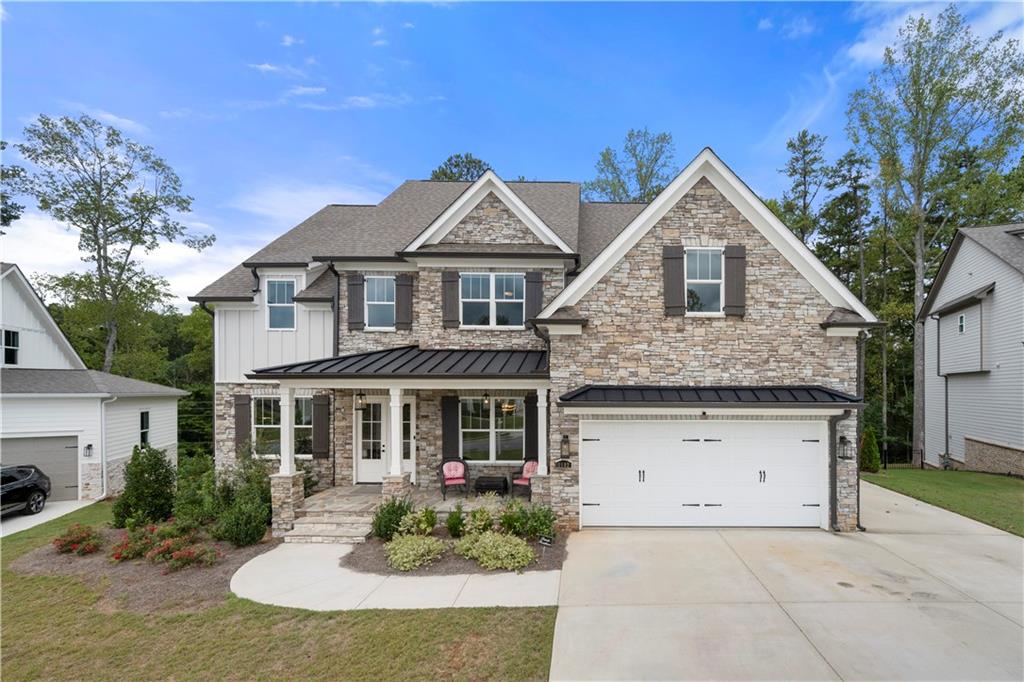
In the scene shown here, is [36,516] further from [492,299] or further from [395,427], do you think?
[492,299]

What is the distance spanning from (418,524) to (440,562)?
1144 millimetres

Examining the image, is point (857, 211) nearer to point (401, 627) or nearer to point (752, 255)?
point (752, 255)

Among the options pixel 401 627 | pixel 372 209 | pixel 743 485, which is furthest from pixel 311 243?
pixel 743 485

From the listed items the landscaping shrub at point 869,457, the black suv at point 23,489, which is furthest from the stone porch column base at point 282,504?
the landscaping shrub at point 869,457

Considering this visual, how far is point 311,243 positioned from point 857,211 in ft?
106

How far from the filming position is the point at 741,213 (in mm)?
10055

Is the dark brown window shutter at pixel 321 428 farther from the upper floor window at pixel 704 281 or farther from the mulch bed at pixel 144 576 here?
the upper floor window at pixel 704 281

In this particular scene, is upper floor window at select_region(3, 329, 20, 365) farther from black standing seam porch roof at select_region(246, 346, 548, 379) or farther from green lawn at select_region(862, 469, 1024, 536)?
green lawn at select_region(862, 469, 1024, 536)

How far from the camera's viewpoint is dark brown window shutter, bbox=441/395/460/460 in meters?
12.2

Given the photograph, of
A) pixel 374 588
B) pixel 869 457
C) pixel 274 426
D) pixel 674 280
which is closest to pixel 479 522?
pixel 374 588

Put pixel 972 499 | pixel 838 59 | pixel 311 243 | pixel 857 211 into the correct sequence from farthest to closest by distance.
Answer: pixel 857 211, pixel 838 59, pixel 311 243, pixel 972 499

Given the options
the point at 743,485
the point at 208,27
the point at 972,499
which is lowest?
the point at 972,499

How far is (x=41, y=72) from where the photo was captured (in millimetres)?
13445

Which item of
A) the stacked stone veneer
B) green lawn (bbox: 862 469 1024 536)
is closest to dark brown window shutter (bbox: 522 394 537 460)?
the stacked stone veneer
